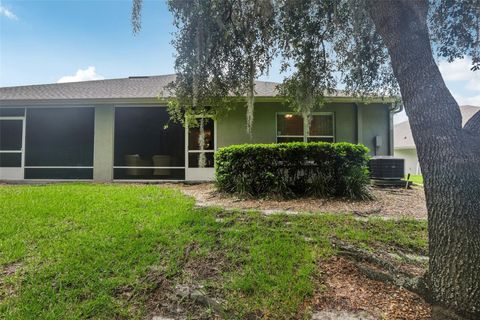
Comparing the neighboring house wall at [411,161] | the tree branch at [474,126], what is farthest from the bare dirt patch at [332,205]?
the neighboring house wall at [411,161]

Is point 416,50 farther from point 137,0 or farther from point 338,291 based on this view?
point 137,0

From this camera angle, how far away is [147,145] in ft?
35.2

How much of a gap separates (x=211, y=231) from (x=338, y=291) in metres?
1.85

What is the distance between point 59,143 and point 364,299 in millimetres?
13166

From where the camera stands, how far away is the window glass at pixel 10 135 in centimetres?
1049

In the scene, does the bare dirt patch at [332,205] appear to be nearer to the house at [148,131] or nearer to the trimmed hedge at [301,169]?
the trimmed hedge at [301,169]

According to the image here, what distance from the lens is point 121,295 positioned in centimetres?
261

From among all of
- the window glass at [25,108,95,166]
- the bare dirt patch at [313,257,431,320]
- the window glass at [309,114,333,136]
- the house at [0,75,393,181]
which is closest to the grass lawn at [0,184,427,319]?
the bare dirt patch at [313,257,431,320]

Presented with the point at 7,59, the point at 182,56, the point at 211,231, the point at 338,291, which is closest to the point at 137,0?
the point at 182,56

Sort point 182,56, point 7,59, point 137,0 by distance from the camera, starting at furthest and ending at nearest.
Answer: point 7,59, point 182,56, point 137,0

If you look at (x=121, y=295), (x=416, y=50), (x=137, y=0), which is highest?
(x=137, y=0)

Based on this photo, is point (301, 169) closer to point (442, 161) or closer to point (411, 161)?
point (442, 161)

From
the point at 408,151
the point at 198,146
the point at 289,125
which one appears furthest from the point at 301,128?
the point at 408,151

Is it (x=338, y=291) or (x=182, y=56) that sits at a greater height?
(x=182, y=56)
